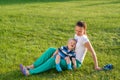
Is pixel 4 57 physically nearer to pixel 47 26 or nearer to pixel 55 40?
pixel 55 40

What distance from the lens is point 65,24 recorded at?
11.4 m

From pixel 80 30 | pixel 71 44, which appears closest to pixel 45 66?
pixel 71 44

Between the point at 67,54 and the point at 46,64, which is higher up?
the point at 67,54

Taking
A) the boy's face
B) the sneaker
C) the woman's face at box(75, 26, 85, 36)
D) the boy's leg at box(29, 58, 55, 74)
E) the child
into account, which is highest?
the woman's face at box(75, 26, 85, 36)

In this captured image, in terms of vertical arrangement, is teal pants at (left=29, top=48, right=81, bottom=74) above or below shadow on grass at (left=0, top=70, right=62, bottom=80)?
above

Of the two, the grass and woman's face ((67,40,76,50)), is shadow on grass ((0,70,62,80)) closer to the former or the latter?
the grass

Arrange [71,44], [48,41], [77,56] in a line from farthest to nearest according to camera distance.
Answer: [48,41] < [77,56] < [71,44]

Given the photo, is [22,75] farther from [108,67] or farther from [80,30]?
[108,67]

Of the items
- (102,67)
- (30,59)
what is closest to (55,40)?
(30,59)

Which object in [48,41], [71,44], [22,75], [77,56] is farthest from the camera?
[48,41]

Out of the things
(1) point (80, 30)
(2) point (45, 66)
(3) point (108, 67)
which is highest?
(1) point (80, 30)

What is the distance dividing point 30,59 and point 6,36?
235 centimetres

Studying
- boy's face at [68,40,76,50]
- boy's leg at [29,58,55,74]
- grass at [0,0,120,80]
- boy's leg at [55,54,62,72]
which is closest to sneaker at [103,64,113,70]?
grass at [0,0,120,80]

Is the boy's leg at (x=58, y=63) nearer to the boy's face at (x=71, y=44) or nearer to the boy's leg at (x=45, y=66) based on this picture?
the boy's leg at (x=45, y=66)
